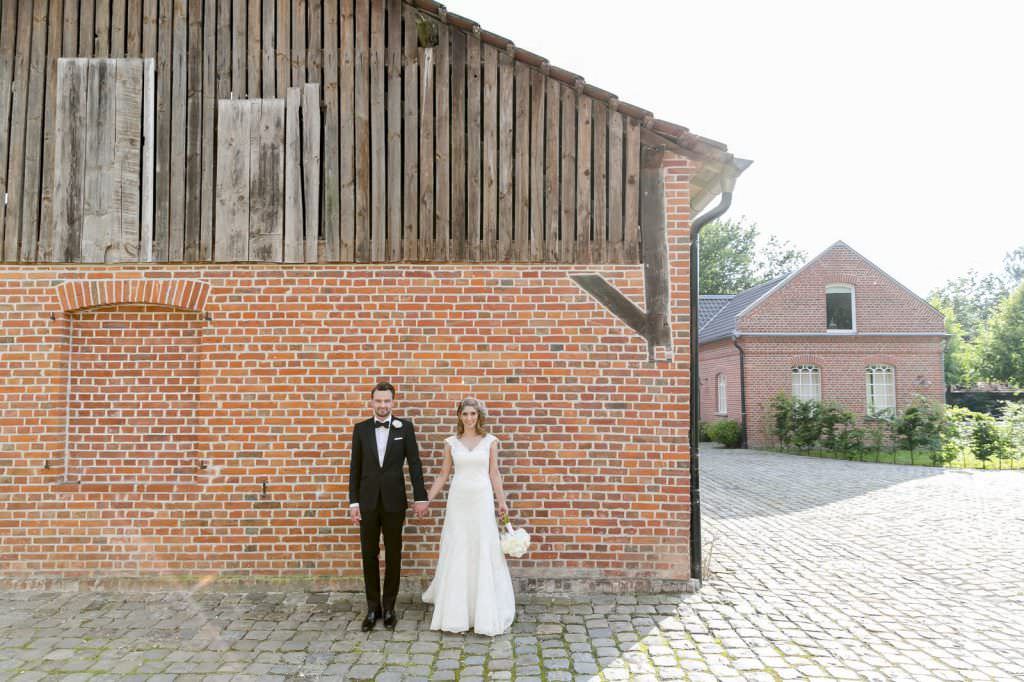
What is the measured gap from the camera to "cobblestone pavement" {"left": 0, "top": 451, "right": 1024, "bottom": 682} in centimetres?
439

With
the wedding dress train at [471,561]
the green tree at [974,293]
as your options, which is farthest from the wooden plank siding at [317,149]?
the green tree at [974,293]

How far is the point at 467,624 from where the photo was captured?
16.7ft

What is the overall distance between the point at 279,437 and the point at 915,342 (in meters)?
23.4

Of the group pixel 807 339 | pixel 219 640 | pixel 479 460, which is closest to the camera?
pixel 219 640

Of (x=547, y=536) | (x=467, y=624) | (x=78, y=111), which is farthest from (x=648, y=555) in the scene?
(x=78, y=111)

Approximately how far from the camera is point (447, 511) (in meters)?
5.40

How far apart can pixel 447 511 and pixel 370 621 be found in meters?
1.01

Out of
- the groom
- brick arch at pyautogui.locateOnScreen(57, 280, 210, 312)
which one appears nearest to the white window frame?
Answer: the groom

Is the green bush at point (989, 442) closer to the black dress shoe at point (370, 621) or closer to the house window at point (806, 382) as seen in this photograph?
the house window at point (806, 382)

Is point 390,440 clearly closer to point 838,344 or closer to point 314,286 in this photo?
point 314,286

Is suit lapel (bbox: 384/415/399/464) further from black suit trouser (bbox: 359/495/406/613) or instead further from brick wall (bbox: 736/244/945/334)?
brick wall (bbox: 736/244/945/334)

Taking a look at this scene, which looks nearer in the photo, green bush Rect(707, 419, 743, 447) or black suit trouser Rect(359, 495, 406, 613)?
black suit trouser Rect(359, 495, 406, 613)

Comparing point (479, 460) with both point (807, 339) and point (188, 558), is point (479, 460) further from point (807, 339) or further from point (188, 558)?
point (807, 339)

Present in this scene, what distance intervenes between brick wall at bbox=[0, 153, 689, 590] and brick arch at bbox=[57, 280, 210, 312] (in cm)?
2
